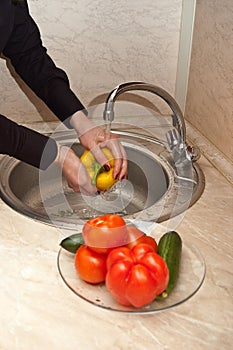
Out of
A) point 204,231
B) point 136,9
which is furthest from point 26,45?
point 204,231

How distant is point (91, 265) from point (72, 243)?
8cm

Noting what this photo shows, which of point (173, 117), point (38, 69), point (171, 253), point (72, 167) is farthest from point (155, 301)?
point (38, 69)

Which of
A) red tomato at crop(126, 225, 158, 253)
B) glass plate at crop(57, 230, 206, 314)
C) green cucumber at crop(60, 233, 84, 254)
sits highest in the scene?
red tomato at crop(126, 225, 158, 253)

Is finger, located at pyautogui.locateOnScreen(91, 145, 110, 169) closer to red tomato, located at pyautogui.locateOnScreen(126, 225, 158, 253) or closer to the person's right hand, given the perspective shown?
the person's right hand

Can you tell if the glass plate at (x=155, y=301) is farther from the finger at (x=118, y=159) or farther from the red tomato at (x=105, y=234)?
the finger at (x=118, y=159)

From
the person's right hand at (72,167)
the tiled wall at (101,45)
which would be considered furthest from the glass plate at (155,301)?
the tiled wall at (101,45)

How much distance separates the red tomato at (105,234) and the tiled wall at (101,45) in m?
0.73

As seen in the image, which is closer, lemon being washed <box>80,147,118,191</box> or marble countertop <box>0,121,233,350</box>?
marble countertop <box>0,121,233,350</box>

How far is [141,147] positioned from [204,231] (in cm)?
45

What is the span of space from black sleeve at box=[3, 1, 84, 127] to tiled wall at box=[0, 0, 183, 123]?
0.14 m

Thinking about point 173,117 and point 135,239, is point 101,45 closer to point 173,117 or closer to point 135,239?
point 173,117

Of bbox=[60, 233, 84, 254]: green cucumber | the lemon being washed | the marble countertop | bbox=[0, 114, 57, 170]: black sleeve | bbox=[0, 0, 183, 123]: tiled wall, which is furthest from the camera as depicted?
bbox=[0, 0, 183, 123]: tiled wall

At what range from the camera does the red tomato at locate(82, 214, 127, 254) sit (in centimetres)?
88

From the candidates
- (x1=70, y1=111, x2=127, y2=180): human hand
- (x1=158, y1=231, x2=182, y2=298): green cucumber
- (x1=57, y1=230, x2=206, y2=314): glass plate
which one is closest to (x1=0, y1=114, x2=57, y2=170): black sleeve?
(x1=70, y1=111, x2=127, y2=180): human hand
